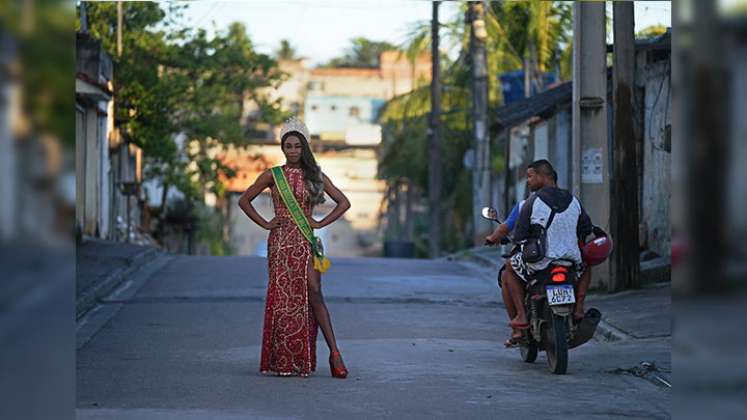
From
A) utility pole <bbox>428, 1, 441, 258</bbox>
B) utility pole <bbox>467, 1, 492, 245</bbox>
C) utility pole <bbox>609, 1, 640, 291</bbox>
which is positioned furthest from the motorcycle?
utility pole <bbox>428, 1, 441, 258</bbox>

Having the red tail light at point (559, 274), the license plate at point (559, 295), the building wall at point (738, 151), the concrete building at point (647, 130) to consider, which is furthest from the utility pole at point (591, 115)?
the building wall at point (738, 151)

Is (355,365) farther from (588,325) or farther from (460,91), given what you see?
(460,91)

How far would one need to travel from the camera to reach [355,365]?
35.3 ft

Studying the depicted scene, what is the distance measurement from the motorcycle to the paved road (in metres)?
0.22

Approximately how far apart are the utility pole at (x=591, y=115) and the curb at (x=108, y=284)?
578 cm

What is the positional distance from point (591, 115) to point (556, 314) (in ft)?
22.6

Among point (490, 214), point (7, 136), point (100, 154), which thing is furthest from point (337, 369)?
point (100, 154)

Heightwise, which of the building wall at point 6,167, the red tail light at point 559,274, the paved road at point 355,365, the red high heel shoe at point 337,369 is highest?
the building wall at point 6,167

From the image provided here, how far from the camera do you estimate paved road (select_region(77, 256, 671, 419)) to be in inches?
337

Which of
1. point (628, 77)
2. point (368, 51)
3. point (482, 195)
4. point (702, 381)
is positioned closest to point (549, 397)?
point (702, 381)

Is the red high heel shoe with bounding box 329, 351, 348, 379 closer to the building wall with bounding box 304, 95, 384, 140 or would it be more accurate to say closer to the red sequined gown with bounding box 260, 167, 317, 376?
the red sequined gown with bounding box 260, 167, 317, 376

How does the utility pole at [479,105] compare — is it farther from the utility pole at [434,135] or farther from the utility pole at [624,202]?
the utility pole at [624,202]

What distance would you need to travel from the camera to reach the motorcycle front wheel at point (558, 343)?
33.1 ft

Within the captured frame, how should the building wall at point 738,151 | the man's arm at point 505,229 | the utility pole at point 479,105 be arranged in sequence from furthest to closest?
the utility pole at point 479,105
the man's arm at point 505,229
the building wall at point 738,151
